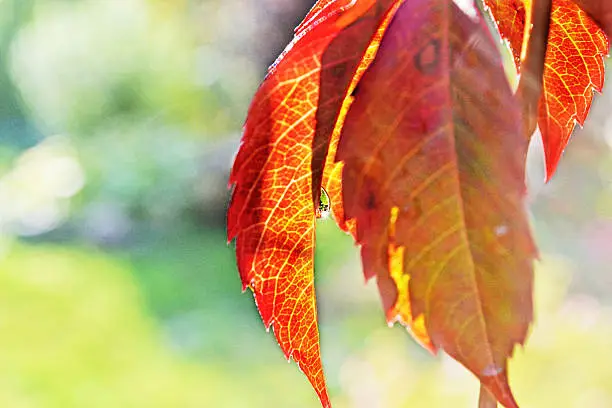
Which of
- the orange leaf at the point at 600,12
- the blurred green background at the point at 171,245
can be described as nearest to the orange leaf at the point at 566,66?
the orange leaf at the point at 600,12

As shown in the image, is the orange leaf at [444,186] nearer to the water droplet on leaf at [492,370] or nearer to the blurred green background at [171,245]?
the water droplet on leaf at [492,370]

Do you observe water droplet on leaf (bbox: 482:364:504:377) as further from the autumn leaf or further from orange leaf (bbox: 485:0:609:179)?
orange leaf (bbox: 485:0:609:179)

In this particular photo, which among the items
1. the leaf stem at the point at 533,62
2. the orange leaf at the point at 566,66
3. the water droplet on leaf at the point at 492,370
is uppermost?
the leaf stem at the point at 533,62

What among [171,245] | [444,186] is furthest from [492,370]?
[171,245]

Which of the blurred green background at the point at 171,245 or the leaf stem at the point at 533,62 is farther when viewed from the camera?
the blurred green background at the point at 171,245

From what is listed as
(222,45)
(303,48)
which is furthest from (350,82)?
(222,45)

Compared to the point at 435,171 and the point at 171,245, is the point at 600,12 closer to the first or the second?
the point at 435,171
